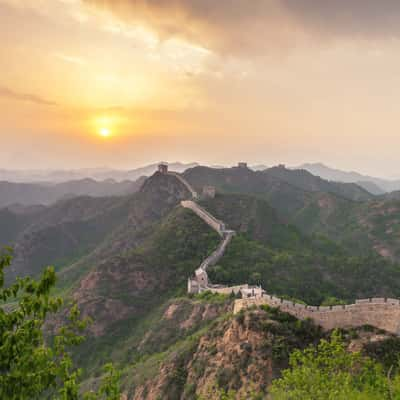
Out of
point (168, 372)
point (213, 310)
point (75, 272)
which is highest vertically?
point (213, 310)

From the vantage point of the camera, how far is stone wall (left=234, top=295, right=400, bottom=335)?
99.2 feet

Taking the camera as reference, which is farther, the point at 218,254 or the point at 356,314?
the point at 218,254

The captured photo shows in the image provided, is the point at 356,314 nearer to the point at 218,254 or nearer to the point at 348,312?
the point at 348,312

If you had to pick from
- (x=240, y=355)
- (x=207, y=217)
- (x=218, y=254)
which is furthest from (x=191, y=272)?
(x=240, y=355)

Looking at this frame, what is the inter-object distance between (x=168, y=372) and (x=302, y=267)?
38196 mm

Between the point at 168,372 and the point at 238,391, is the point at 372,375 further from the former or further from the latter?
the point at 168,372

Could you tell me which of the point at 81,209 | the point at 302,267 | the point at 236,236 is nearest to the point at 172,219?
the point at 236,236

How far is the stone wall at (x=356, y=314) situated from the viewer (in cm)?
3025

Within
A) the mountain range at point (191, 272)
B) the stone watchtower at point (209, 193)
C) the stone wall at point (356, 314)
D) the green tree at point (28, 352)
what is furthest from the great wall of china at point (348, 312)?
the stone watchtower at point (209, 193)


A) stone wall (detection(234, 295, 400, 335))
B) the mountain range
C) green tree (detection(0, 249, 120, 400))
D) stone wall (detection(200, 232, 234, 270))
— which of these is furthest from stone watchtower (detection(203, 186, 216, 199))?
green tree (detection(0, 249, 120, 400))

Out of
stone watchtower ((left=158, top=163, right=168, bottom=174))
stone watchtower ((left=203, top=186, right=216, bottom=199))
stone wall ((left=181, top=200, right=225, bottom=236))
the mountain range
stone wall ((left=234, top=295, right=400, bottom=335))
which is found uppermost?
stone watchtower ((left=158, top=163, right=168, bottom=174))

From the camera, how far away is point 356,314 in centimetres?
3119

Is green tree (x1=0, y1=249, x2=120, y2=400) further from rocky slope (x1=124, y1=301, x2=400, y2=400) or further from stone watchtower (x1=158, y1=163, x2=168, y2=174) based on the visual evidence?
stone watchtower (x1=158, y1=163, x2=168, y2=174)

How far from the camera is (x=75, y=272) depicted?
338 feet
